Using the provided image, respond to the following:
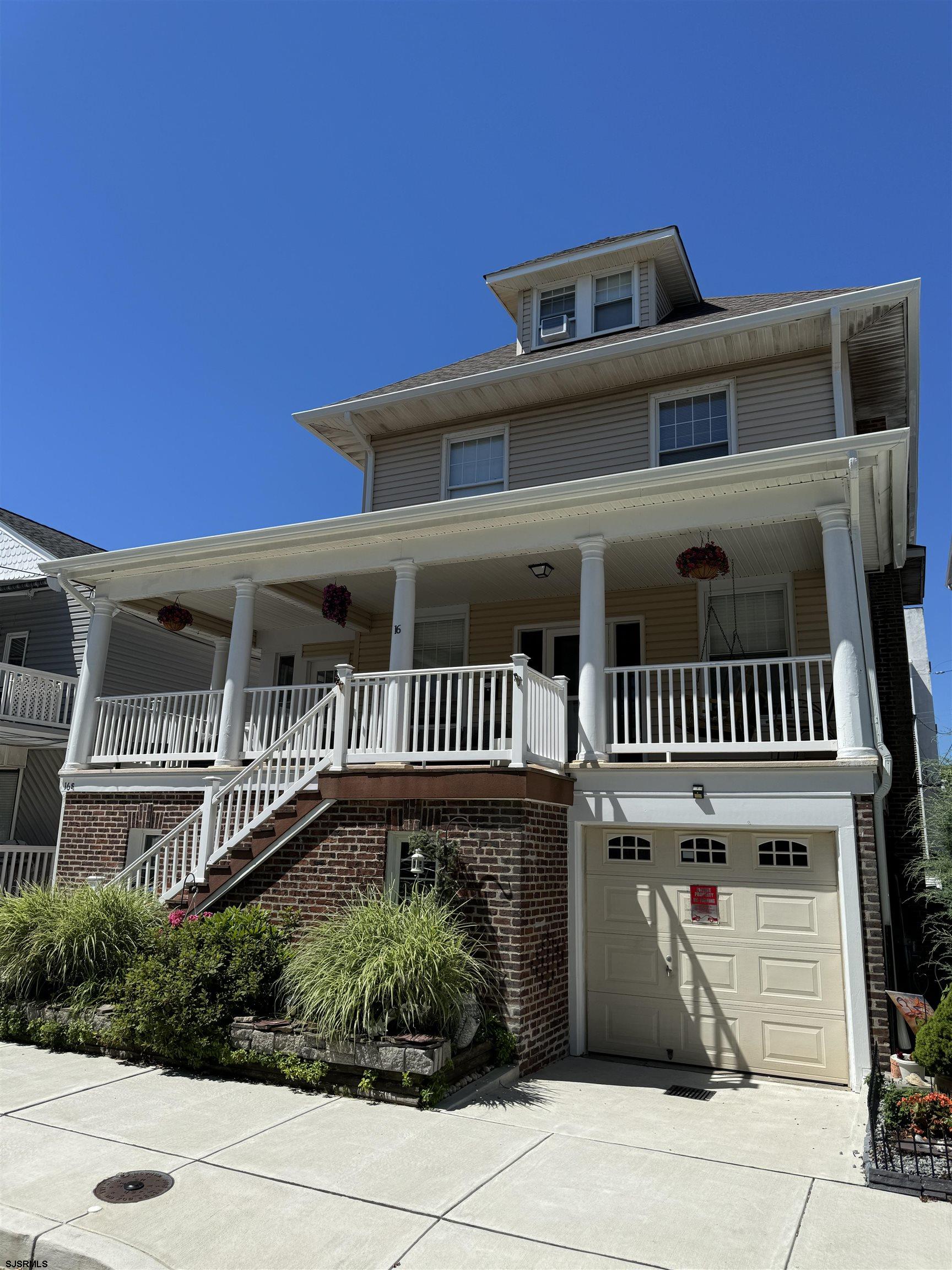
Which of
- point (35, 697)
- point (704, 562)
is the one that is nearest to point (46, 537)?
point (35, 697)

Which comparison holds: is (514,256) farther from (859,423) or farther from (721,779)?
(721,779)

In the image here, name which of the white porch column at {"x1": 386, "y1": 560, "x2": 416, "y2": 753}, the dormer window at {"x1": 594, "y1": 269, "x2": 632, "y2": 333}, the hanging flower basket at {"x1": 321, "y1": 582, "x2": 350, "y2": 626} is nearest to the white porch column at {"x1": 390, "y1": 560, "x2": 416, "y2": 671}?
the white porch column at {"x1": 386, "y1": 560, "x2": 416, "y2": 753}

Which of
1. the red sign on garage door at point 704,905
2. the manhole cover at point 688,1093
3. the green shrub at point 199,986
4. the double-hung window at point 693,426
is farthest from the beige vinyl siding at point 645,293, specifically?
the manhole cover at point 688,1093

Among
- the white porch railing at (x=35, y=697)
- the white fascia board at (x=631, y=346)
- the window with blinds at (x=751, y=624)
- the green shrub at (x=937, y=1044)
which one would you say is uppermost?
the white fascia board at (x=631, y=346)

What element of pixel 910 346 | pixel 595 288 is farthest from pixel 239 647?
pixel 910 346

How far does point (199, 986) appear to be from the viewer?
7.79m

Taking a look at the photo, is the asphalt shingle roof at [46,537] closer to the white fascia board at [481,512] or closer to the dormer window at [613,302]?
the white fascia board at [481,512]

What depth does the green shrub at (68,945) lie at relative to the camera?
28.5 ft

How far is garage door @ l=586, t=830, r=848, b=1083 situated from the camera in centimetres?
849

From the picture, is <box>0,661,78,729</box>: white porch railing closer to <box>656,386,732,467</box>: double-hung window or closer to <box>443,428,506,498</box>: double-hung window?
<box>443,428,506,498</box>: double-hung window

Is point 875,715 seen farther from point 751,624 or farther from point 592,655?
point 751,624

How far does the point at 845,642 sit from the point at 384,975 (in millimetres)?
5511

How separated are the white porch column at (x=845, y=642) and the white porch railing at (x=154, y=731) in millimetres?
8049

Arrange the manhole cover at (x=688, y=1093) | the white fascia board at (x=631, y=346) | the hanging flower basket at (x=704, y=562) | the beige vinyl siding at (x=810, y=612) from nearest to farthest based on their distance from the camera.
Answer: the manhole cover at (x=688, y=1093) < the hanging flower basket at (x=704, y=562) < the white fascia board at (x=631, y=346) < the beige vinyl siding at (x=810, y=612)
